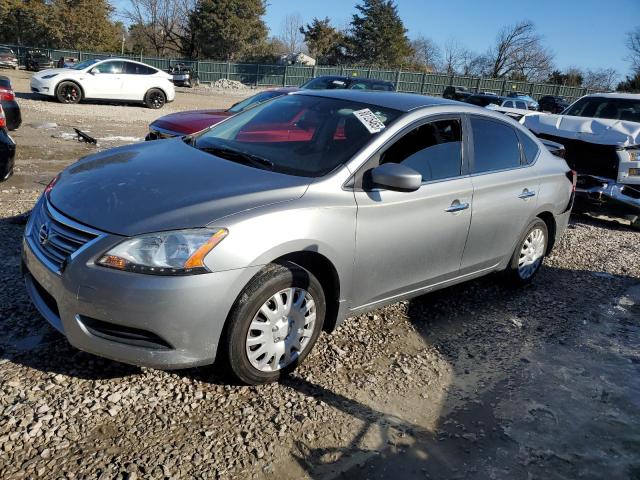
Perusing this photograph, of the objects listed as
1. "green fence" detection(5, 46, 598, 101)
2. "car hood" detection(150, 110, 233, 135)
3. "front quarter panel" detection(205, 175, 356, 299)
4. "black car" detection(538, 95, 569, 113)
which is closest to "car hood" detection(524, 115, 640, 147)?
"car hood" detection(150, 110, 233, 135)

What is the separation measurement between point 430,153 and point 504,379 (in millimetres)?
1654

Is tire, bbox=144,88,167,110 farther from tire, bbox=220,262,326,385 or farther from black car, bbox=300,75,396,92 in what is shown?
tire, bbox=220,262,326,385

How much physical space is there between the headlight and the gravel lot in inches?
31.5

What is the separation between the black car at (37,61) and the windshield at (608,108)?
116 ft

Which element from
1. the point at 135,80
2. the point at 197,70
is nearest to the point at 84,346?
the point at 135,80

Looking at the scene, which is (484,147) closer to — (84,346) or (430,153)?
(430,153)

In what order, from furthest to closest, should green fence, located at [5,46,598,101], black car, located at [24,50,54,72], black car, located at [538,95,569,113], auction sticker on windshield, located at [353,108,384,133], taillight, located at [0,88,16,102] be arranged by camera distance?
green fence, located at [5,46,598,101] < black car, located at [24,50,54,72] < black car, located at [538,95,569,113] < taillight, located at [0,88,16,102] < auction sticker on windshield, located at [353,108,384,133]

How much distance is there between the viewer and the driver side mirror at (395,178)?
3297 millimetres

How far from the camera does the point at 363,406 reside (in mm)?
3188

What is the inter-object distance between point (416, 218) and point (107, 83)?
16550 millimetres

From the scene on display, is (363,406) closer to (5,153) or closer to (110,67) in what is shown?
(5,153)

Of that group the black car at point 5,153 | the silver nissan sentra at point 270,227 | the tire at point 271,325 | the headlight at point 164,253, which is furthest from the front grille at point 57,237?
the black car at point 5,153

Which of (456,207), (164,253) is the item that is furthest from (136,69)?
(164,253)

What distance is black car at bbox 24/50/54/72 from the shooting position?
118 ft
